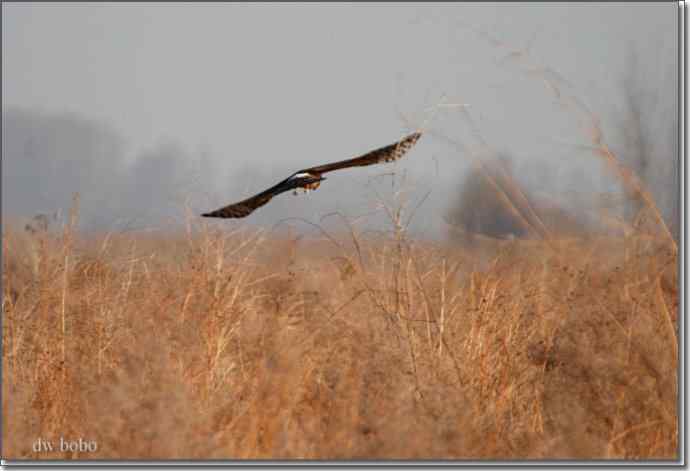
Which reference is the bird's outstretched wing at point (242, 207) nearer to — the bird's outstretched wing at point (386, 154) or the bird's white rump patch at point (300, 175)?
the bird's white rump patch at point (300, 175)

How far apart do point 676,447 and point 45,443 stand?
9.46ft

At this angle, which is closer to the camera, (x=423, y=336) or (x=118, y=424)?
(x=118, y=424)

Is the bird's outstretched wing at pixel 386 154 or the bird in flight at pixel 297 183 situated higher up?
the bird's outstretched wing at pixel 386 154

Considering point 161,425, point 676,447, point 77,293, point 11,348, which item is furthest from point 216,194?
point 676,447

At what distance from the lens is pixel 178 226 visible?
5574 mm

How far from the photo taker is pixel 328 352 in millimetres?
4629

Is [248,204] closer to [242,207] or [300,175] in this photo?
[242,207]

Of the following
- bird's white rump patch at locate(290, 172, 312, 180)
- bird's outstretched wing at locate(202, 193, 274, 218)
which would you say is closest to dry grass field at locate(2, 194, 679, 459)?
bird's outstretched wing at locate(202, 193, 274, 218)

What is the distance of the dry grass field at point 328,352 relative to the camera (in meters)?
3.71

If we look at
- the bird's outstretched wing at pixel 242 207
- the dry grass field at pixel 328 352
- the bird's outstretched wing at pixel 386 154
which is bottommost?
the dry grass field at pixel 328 352

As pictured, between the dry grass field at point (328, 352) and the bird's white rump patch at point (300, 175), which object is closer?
the dry grass field at point (328, 352)

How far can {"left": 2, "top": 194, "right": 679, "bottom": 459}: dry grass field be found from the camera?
3.71 metres

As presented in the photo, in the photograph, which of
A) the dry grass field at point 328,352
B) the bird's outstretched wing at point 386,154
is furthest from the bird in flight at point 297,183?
the dry grass field at point 328,352

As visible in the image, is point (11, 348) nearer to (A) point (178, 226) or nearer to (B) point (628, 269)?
(A) point (178, 226)
